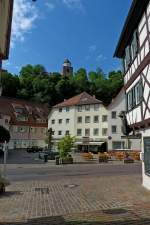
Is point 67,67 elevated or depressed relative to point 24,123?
elevated

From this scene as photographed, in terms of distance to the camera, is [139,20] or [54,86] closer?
[139,20]

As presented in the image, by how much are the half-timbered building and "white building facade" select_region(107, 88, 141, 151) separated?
3935 centimetres

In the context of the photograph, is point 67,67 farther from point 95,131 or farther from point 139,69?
point 139,69

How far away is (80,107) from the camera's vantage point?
223 feet

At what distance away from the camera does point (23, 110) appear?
78.9 m

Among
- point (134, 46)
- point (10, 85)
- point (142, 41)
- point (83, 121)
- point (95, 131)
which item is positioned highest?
point (10, 85)

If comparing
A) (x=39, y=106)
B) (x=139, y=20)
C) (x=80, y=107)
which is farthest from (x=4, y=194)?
(x=39, y=106)

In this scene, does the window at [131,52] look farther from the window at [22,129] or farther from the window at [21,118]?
the window at [21,118]

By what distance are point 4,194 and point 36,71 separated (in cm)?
9650

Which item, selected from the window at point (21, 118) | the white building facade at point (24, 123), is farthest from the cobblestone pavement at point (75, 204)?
the window at point (21, 118)

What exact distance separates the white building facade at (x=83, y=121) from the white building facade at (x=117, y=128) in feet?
9.98

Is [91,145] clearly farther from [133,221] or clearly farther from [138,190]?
[133,221]

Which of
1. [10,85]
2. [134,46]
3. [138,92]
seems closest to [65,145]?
[138,92]

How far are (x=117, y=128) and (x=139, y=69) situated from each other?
43.9 metres
